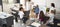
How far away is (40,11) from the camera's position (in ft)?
4.00

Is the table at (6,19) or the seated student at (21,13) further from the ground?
the seated student at (21,13)

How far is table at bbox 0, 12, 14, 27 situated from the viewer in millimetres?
1303

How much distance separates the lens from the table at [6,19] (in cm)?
130

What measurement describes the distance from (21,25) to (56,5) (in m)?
0.45

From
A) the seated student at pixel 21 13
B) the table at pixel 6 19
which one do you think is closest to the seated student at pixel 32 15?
the seated student at pixel 21 13

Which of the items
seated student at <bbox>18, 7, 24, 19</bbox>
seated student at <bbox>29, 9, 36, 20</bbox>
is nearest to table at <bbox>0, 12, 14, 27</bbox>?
seated student at <bbox>18, 7, 24, 19</bbox>

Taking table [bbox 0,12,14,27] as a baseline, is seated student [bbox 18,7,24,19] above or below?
above

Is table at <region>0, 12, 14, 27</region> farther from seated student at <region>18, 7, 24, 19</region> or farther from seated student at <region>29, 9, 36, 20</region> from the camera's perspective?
seated student at <region>29, 9, 36, 20</region>

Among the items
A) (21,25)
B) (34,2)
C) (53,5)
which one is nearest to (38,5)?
(34,2)

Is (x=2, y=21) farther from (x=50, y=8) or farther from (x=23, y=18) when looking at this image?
(x=50, y=8)

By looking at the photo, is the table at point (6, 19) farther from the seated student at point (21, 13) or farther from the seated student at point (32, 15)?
the seated student at point (32, 15)

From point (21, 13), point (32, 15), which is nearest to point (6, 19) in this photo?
point (21, 13)

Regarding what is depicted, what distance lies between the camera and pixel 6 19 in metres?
1.32

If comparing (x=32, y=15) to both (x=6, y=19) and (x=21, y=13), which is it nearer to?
(x=21, y=13)
